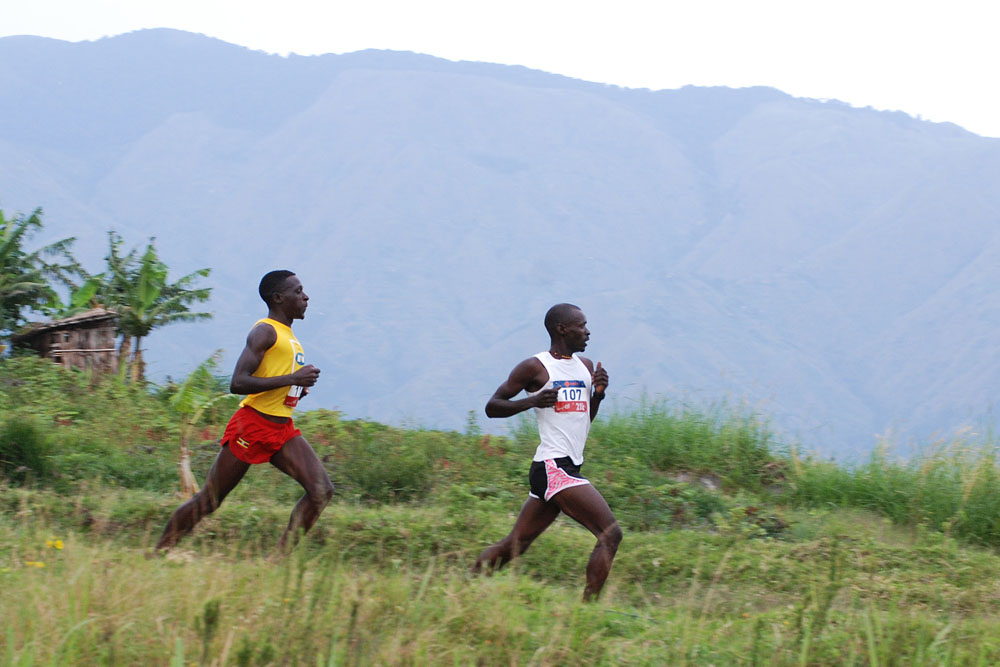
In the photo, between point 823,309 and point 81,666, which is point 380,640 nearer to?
point 81,666

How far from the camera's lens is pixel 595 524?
5.46 metres

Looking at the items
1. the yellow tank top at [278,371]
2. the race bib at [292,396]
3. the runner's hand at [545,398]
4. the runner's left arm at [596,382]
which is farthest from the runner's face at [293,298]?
the runner's left arm at [596,382]

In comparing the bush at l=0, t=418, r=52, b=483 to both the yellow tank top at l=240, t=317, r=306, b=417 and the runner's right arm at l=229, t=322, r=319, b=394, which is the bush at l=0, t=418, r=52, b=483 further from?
the runner's right arm at l=229, t=322, r=319, b=394

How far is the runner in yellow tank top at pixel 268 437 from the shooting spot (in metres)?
5.84

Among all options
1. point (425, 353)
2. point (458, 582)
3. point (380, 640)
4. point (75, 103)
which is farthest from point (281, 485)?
point (75, 103)

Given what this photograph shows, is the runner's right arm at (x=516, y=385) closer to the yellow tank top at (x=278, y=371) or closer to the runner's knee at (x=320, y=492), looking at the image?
the runner's knee at (x=320, y=492)

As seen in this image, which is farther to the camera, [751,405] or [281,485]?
[751,405]

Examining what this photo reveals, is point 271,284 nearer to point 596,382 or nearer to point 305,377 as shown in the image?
point 305,377

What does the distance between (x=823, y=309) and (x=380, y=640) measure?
67.2m

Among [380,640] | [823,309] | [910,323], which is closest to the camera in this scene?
[380,640]

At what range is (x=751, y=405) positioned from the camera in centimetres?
1206

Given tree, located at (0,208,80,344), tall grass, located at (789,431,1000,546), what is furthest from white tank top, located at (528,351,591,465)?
tree, located at (0,208,80,344)

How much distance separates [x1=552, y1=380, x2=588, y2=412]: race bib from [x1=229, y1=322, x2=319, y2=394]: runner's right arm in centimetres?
138

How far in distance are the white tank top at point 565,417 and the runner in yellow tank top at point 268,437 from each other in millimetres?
1343
